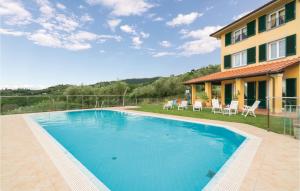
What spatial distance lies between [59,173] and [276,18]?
16531mm

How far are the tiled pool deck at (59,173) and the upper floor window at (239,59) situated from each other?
489 inches

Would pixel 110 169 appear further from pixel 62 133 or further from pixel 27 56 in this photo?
pixel 27 56

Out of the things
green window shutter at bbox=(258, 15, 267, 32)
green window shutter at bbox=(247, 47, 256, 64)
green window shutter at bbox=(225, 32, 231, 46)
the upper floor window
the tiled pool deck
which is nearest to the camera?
the tiled pool deck

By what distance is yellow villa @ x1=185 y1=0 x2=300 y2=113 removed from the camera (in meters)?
12.5

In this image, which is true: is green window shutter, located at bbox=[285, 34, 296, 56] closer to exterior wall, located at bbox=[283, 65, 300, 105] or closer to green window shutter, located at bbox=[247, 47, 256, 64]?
exterior wall, located at bbox=[283, 65, 300, 105]

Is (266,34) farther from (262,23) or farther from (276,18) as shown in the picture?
(276,18)

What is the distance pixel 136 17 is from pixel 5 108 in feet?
56.1

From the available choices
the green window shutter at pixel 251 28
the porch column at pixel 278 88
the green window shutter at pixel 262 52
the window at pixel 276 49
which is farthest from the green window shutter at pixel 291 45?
the green window shutter at pixel 251 28

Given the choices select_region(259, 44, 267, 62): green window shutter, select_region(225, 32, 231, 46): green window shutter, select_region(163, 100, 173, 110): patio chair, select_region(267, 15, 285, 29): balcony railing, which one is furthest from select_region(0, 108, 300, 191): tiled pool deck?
select_region(225, 32, 231, 46): green window shutter

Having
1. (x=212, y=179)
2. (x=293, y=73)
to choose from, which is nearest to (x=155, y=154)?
(x=212, y=179)

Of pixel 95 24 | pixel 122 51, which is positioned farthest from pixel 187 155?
pixel 122 51

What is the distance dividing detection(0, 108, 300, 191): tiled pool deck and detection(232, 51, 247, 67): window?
1241 cm

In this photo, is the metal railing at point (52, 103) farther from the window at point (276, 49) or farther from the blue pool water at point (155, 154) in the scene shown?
the window at point (276, 49)

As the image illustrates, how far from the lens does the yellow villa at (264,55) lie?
490 inches
